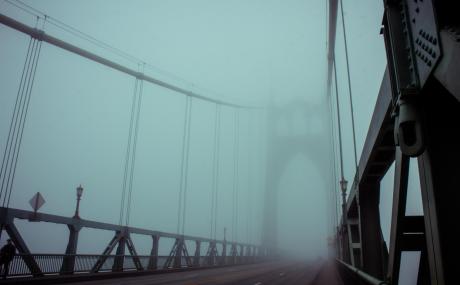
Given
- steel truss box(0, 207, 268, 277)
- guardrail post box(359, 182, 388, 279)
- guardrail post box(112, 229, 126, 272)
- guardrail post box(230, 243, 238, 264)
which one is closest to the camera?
guardrail post box(359, 182, 388, 279)

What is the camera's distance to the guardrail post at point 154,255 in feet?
69.1

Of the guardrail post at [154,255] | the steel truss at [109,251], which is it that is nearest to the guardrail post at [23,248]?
the steel truss at [109,251]

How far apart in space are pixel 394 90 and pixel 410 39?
1.58ft

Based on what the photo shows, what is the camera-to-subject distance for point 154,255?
70.1 feet

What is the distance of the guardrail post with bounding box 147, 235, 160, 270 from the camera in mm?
21047

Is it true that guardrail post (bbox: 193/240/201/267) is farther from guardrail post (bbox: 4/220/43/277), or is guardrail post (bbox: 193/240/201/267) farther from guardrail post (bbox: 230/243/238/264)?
guardrail post (bbox: 4/220/43/277)

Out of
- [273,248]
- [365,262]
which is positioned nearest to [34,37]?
[365,262]

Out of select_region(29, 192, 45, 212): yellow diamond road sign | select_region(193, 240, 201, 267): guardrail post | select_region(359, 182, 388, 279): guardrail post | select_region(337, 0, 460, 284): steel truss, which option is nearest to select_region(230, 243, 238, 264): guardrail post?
select_region(193, 240, 201, 267): guardrail post

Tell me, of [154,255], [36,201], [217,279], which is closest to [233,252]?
[154,255]

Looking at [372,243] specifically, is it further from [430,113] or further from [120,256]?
[120,256]

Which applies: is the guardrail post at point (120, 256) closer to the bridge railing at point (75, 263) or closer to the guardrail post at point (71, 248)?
the bridge railing at point (75, 263)

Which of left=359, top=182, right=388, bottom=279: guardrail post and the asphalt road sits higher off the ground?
left=359, top=182, right=388, bottom=279: guardrail post

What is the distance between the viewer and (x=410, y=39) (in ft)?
9.27

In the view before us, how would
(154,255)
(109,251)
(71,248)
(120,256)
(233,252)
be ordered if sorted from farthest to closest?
(233,252) < (154,255) < (109,251) < (120,256) < (71,248)
